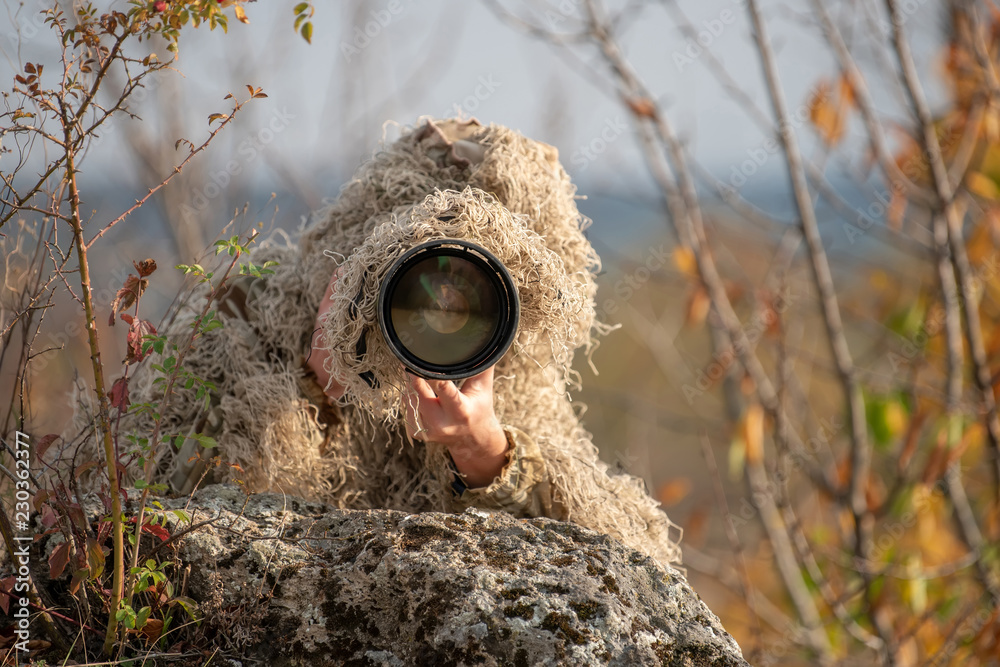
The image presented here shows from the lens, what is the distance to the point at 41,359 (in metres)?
1.19

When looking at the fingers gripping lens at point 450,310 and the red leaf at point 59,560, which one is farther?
the fingers gripping lens at point 450,310

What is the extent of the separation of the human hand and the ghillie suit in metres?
0.03

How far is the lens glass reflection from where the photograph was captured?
1048mm

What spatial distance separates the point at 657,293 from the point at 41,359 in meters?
9.42

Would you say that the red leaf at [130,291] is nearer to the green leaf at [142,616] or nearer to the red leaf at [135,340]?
the red leaf at [135,340]

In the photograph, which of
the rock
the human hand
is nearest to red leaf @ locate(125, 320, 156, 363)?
the rock

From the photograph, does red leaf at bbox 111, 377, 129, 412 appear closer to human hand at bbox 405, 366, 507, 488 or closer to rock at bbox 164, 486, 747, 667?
rock at bbox 164, 486, 747, 667

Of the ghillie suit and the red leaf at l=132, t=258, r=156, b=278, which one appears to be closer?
the red leaf at l=132, t=258, r=156, b=278

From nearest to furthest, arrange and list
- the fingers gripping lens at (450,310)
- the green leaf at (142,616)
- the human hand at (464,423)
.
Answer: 1. the green leaf at (142,616)
2. the fingers gripping lens at (450,310)
3. the human hand at (464,423)

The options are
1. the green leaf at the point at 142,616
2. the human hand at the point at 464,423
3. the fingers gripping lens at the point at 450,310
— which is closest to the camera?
the green leaf at the point at 142,616

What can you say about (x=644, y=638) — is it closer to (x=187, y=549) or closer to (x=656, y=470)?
(x=187, y=549)

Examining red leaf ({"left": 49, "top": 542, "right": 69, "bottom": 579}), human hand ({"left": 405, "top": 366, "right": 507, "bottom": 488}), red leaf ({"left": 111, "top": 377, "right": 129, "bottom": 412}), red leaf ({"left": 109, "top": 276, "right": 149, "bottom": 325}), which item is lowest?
red leaf ({"left": 49, "top": 542, "right": 69, "bottom": 579})

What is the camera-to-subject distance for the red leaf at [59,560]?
0.86 meters

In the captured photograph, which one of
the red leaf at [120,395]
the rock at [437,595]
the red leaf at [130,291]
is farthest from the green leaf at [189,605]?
the red leaf at [130,291]
